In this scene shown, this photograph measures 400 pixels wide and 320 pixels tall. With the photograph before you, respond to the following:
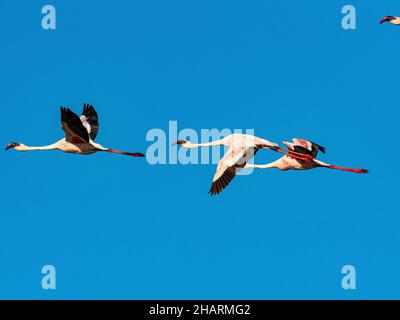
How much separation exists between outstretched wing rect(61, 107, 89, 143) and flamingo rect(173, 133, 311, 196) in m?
4.19

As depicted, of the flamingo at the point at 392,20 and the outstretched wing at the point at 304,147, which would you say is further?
the outstretched wing at the point at 304,147

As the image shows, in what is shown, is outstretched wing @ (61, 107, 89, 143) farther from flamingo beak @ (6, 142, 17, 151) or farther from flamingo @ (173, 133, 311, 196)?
flamingo @ (173, 133, 311, 196)

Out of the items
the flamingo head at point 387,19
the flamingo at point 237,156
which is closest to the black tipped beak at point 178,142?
the flamingo at point 237,156

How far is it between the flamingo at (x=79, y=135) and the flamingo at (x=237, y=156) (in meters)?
3.29

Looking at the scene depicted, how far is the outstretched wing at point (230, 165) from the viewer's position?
3488 cm

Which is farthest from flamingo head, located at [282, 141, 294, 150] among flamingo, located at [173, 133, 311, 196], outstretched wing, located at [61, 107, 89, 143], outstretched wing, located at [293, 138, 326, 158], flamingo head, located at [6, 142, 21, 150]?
flamingo head, located at [6, 142, 21, 150]

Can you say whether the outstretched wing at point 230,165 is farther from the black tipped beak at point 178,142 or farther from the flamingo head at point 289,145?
the black tipped beak at point 178,142

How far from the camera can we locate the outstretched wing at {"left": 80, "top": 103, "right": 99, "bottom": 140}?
125ft

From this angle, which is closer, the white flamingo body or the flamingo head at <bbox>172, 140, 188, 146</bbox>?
the white flamingo body

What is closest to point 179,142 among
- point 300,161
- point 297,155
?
point 300,161

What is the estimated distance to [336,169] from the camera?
37.2 metres

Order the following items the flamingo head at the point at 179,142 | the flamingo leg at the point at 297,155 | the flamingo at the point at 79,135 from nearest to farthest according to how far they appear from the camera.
A: the flamingo at the point at 79,135 < the flamingo leg at the point at 297,155 < the flamingo head at the point at 179,142
